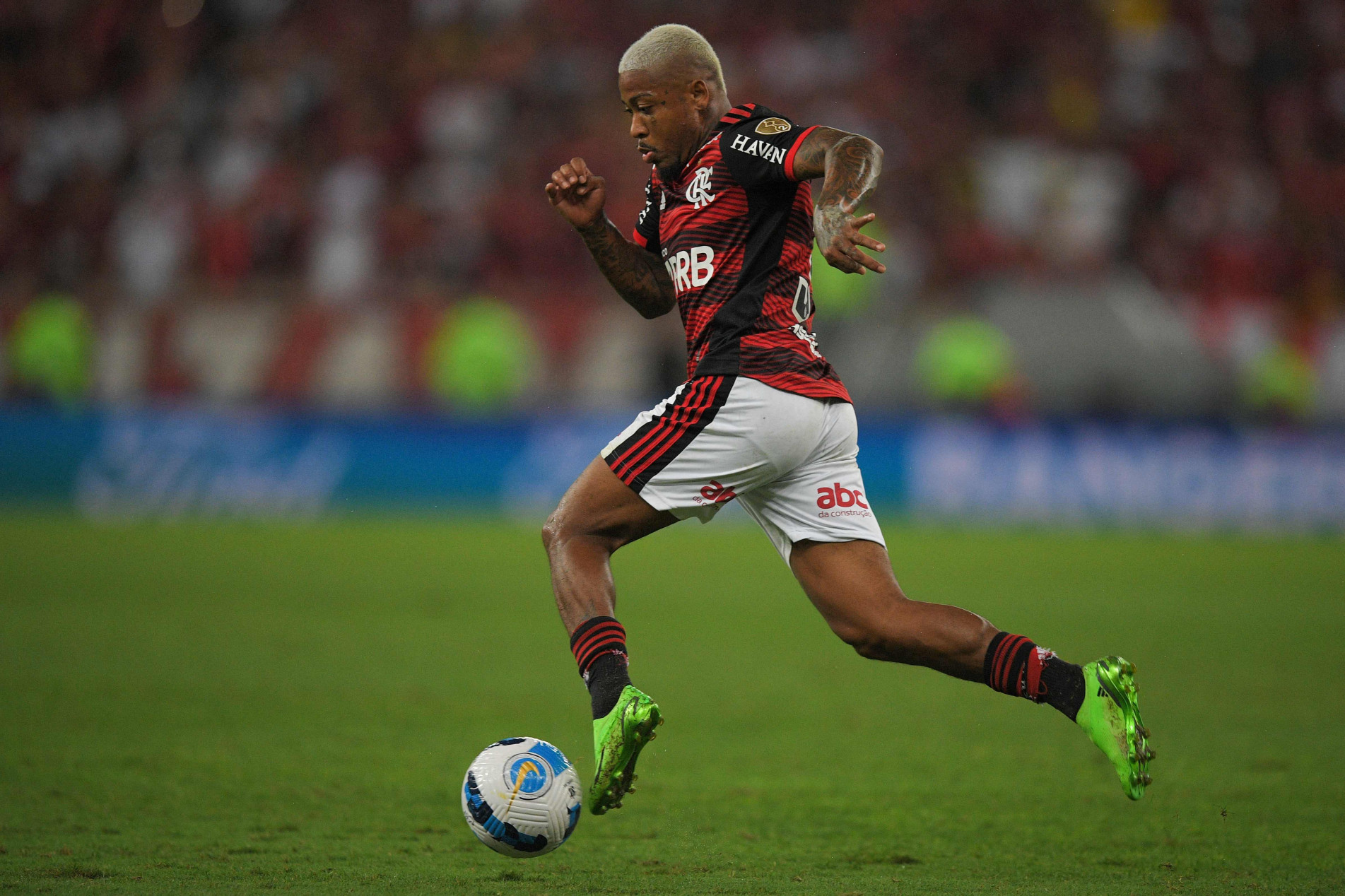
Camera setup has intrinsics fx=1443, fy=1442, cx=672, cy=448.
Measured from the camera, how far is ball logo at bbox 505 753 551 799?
379cm

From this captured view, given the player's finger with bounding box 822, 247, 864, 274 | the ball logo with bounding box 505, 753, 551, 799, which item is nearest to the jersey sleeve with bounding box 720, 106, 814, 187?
the player's finger with bounding box 822, 247, 864, 274

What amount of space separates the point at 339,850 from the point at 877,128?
16.3m

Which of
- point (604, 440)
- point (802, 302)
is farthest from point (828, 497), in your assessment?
point (604, 440)

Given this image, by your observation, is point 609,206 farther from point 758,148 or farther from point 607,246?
point 758,148

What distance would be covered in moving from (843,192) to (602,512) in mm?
1134

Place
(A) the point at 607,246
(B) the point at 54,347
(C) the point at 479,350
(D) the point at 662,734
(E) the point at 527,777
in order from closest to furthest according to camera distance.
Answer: (E) the point at 527,777, (A) the point at 607,246, (D) the point at 662,734, (B) the point at 54,347, (C) the point at 479,350

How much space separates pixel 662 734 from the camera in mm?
5848

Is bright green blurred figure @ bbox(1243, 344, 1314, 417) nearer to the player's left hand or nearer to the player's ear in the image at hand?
the player's ear

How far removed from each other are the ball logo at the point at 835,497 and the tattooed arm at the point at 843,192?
→ 0.77 m

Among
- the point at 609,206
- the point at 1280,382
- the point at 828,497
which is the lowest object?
the point at 828,497

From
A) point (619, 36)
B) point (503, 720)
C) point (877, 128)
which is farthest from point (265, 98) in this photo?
point (503, 720)

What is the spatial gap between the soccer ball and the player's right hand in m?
1.59

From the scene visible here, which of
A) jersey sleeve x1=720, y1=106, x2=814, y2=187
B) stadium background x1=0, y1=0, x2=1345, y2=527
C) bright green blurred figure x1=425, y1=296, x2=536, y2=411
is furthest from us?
bright green blurred figure x1=425, y1=296, x2=536, y2=411

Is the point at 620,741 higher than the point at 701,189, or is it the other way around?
the point at 701,189
